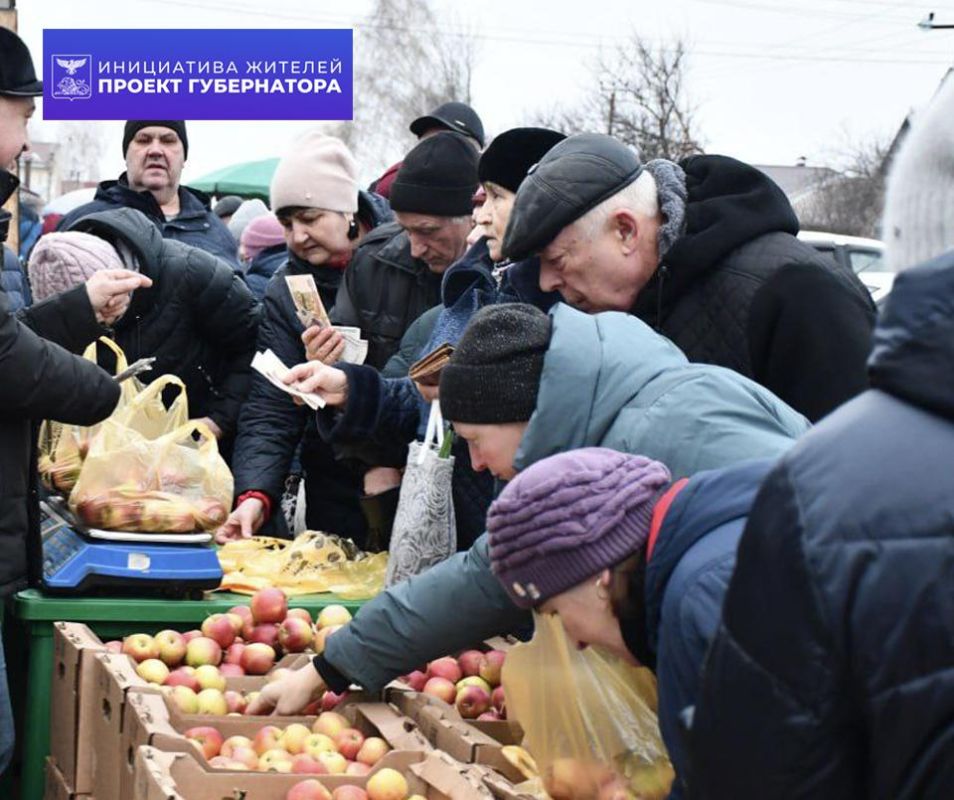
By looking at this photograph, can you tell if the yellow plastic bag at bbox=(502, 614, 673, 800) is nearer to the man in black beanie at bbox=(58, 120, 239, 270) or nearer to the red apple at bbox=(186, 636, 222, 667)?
the red apple at bbox=(186, 636, 222, 667)

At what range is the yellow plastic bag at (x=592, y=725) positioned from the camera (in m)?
2.76

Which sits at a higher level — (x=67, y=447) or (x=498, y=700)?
(x=67, y=447)

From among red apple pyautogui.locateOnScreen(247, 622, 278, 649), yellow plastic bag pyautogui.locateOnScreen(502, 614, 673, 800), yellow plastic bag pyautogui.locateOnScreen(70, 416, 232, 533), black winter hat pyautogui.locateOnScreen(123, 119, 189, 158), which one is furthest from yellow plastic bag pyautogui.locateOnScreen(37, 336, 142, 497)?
black winter hat pyautogui.locateOnScreen(123, 119, 189, 158)

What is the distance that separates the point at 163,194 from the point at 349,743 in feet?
11.8

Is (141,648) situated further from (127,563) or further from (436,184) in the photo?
(436,184)

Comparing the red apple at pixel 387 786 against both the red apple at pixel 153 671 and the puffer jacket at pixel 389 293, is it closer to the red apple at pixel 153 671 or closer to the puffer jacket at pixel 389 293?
the red apple at pixel 153 671

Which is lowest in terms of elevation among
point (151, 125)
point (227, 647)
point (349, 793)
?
point (227, 647)

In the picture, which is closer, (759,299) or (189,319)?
(759,299)

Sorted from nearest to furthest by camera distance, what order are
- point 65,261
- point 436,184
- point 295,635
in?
point 295,635 < point 65,261 < point 436,184

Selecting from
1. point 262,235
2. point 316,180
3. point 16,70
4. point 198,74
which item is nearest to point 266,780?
point 16,70

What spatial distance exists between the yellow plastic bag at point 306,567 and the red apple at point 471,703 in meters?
0.87

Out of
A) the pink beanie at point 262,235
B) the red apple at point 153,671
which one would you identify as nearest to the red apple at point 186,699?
the red apple at point 153,671

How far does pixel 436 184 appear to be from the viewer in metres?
4.74

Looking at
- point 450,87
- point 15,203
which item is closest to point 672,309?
point 15,203
